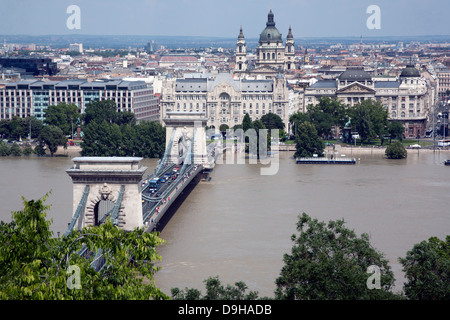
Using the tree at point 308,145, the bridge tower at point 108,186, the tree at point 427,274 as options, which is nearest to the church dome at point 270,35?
the tree at point 308,145

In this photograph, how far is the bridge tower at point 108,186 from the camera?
16859 mm

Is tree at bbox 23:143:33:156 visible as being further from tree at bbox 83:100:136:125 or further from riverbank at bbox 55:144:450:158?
tree at bbox 83:100:136:125

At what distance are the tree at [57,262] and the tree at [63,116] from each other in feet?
103

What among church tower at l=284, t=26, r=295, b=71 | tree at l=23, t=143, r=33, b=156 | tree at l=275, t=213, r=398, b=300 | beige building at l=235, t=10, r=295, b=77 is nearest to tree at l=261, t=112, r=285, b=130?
tree at l=23, t=143, r=33, b=156

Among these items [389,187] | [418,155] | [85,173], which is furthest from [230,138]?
[85,173]

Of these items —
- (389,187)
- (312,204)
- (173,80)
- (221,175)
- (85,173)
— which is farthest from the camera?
(173,80)

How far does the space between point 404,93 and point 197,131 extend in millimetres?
18562

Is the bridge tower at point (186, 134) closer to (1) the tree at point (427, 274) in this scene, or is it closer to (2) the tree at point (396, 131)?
(2) the tree at point (396, 131)

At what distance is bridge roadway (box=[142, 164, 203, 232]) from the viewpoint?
716 inches

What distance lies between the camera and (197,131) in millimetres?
30141

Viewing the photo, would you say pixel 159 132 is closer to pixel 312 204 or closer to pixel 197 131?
pixel 197 131

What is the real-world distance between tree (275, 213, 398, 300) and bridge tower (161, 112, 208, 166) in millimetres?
17093

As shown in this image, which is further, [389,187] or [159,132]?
[159,132]

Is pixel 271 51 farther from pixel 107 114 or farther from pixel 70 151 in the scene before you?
pixel 70 151
